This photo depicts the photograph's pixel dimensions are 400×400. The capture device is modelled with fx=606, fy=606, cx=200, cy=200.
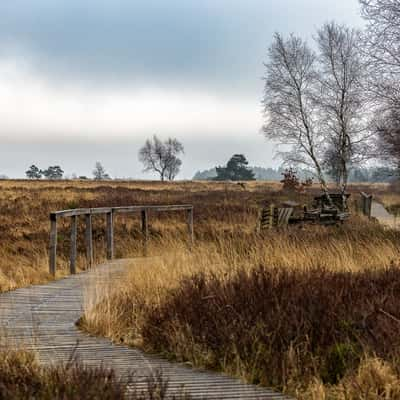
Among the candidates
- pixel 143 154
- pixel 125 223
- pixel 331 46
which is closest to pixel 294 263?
pixel 125 223

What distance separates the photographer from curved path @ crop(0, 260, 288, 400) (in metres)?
4.43

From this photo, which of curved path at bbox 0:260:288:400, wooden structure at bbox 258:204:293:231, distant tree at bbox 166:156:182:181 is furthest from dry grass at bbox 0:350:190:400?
distant tree at bbox 166:156:182:181

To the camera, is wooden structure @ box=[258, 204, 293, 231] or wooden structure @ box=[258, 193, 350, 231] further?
wooden structure @ box=[258, 193, 350, 231]

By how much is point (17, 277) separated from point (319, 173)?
2173 centimetres

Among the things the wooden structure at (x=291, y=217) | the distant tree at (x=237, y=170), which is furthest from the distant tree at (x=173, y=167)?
the wooden structure at (x=291, y=217)

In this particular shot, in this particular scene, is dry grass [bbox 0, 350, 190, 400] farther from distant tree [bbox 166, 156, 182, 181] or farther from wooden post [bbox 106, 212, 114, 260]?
distant tree [bbox 166, 156, 182, 181]

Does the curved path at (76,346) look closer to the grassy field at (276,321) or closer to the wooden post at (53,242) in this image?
the grassy field at (276,321)

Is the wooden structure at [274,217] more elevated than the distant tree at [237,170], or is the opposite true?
the distant tree at [237,170]

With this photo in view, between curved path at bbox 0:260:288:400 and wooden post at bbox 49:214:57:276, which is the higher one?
wooden post at bbox 49:214:57:276

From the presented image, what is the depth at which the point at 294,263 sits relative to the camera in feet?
28.6

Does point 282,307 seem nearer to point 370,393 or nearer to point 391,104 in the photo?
point 370,393

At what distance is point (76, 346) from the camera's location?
4.20 meters

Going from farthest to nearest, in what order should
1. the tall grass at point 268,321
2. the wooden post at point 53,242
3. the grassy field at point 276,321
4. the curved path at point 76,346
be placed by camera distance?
the wooden post at point 53,242 < the tall grass at point 268,321 < the grassy field at point 276,321 < the curved path at point 76,346

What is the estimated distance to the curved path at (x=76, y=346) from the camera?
14.5 ft
